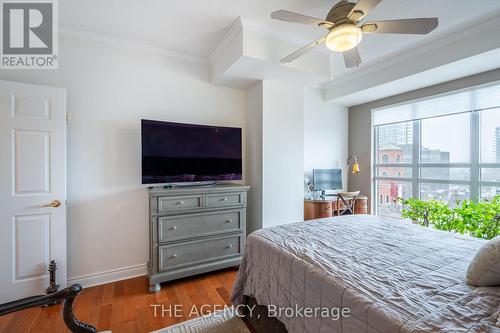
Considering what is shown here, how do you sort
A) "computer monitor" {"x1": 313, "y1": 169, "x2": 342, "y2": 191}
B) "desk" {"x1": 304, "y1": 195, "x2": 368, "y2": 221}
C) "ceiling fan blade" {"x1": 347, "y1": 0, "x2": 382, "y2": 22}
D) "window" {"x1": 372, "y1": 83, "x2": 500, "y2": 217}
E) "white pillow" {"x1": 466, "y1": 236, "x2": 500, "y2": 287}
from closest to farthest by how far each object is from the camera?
"white pillow" {"x1": 466, "y1": 236, "x2": 500, "y2": 287} → "ceiling fan blade" {"x1": 347, "y1": 0, "x2": 382, "y2": 22} → "window" {"x1": 372, "y1": 83, "x2": 500, "y2": 217} → "desk" {"x1": 304, "y1": 195, "x2": 368, "y2": 221} → "computer monitor" {"x1": 313, "y1": 169, "x2": 342, "y2": 191}

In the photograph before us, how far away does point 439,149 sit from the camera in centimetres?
336

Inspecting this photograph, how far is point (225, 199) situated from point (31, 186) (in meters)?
1.83

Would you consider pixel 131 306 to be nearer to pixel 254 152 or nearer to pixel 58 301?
pixel 58 301

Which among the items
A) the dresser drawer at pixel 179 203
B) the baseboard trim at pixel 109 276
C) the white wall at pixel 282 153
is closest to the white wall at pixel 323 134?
the white wall at pixel 282 153

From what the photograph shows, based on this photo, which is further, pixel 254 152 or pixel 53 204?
pixel 254 152

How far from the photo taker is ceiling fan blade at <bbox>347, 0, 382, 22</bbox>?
1360 millimetres

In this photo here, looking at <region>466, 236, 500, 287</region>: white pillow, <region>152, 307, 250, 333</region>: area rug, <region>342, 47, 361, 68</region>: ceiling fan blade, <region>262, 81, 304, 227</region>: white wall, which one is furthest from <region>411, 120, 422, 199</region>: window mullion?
<region>152, 307, 250, 333</region>: area rug

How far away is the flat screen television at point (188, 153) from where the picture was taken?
96.7 inches

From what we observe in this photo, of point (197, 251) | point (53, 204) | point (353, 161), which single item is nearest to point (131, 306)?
point (197, 251)

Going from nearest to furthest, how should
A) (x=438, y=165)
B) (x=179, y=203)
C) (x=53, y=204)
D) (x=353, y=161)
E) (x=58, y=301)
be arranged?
1. (x=58, y=301)
2. (x=53, y=204)
3. (x=179, y=203)
4. (x=438, y=165)
5. (x=353, y=161)

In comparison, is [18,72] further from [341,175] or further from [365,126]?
[365,126]

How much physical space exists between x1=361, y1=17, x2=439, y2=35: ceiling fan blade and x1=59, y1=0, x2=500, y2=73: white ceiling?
571mm

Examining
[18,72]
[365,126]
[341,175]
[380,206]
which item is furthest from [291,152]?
[18,72]

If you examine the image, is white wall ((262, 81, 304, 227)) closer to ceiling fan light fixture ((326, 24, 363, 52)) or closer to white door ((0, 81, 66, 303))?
ceiling fan light fixture ((326, 24, 363, 52))
